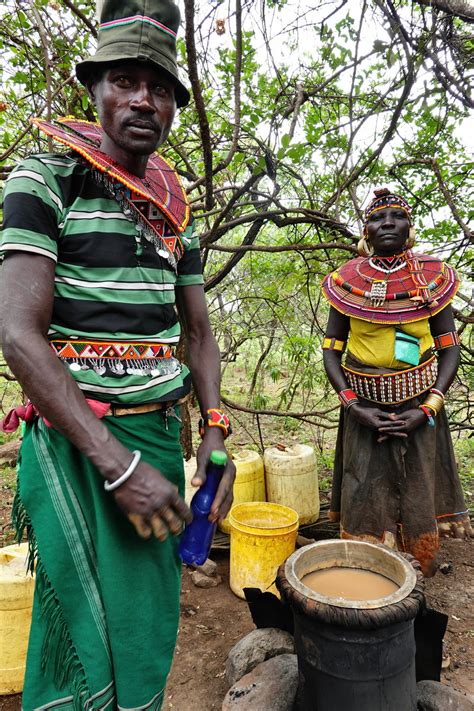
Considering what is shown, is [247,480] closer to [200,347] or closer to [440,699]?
[440,699]

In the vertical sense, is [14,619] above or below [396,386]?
below

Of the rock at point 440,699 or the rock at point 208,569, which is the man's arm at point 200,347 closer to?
the rock at point 440,699

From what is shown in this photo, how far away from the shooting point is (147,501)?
43.2 inches

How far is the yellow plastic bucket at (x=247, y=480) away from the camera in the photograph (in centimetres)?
346

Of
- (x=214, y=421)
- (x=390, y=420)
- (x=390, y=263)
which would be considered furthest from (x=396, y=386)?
(x=214, y=421)

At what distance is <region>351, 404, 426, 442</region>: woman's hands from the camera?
2658 millimetres

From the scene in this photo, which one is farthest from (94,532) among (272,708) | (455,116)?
(455,116)

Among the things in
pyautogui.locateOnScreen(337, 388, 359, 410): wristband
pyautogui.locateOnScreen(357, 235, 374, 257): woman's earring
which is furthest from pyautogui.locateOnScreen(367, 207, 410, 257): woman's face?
pyautogui.locateOnScreen(337, 388, 359, 410): wristband

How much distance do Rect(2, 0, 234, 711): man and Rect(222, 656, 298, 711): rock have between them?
2.22 feet

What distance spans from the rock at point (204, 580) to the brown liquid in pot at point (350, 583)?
1377mm

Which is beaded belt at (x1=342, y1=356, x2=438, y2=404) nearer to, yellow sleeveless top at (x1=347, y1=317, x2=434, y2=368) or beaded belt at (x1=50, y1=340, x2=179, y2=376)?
yellow sleeveless top at (x1=347, y1=317, x2=434, y2=368)

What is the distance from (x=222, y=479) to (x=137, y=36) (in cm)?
127

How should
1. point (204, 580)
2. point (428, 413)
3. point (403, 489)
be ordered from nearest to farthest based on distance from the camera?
point (428, 413) → point (403, 489) → point (204, 580)

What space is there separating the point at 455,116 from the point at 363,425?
2662mm
